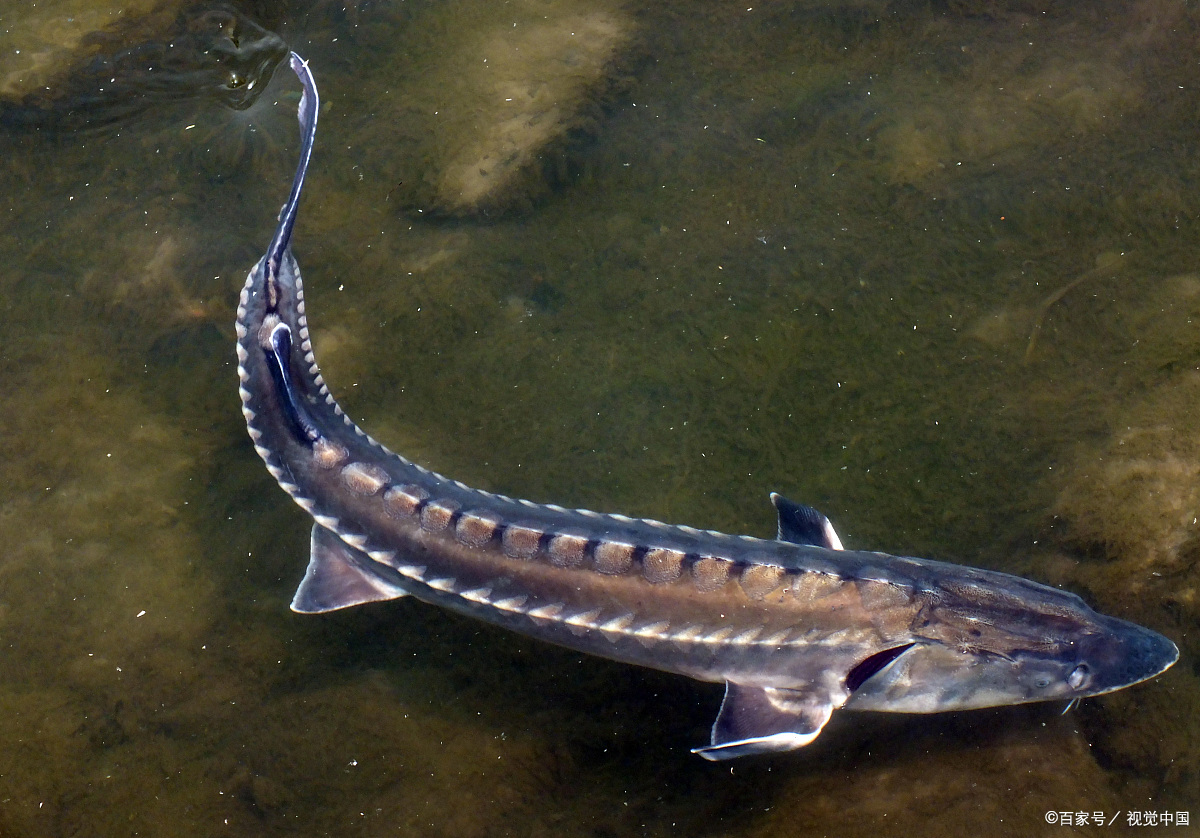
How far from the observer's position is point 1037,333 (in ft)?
11.1

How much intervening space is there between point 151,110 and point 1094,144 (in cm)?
439

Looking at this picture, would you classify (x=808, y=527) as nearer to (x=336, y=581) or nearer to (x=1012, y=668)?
(x=1012, y=668)

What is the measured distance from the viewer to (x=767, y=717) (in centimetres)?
278

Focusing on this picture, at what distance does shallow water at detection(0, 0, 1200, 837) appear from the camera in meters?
2.99

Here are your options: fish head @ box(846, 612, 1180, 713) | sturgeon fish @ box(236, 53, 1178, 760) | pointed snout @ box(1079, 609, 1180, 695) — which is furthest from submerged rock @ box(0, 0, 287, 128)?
pointed snout @ box(1079, 609, 1180, 695)

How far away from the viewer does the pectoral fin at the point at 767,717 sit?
269 centimetres

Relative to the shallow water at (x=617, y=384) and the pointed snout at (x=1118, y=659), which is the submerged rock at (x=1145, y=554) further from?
the pointed snout at (x=1118, y=659)

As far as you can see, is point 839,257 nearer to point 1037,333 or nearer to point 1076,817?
point 1037,333

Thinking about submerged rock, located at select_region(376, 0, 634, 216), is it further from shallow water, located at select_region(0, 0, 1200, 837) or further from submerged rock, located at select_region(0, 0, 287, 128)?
submerged rock, located at select_region(0, 0, 287, 128)

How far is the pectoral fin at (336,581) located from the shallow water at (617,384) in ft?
0.85

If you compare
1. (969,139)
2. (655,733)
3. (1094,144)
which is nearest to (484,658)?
(655,733)

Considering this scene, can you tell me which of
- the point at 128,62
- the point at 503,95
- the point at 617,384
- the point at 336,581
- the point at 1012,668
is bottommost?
the point at 336,581

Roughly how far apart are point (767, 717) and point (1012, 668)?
79 centimetres

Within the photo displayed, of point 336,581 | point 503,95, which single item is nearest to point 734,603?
point 336,581
